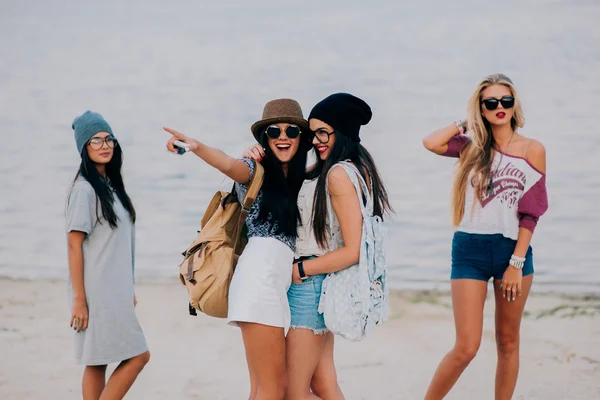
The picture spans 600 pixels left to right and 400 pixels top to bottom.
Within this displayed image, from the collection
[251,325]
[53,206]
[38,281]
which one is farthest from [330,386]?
[53,206]

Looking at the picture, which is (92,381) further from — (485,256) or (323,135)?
(485,256)

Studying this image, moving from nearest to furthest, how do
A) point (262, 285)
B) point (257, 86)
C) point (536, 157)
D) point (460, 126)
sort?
1. point (262, 285)
2. point (536, 157)
3. point (460, 126)
4. point (257, 86)

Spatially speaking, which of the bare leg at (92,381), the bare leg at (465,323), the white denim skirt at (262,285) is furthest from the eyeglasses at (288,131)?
the bare leg at (92,381)

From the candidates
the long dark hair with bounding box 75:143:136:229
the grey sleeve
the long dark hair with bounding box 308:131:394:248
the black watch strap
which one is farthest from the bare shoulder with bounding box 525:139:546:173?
the grey sleeve

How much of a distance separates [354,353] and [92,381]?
7.03 feet

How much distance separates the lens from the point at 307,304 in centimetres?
292

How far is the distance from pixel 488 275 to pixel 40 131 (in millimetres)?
7848

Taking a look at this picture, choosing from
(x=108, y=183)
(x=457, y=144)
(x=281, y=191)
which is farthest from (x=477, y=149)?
(x=108, y=183)

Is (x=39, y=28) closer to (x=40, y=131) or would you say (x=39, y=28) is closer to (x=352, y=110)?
(x=40, y=131)

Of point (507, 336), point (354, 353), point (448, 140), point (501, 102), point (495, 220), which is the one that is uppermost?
point (501, 102)

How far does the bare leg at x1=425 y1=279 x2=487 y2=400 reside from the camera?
3469 mm

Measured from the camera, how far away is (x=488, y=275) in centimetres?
349

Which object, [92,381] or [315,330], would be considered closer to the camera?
[315,330]

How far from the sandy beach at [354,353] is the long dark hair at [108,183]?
1.40 m
